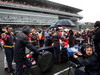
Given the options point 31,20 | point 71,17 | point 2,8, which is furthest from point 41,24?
point 71,17

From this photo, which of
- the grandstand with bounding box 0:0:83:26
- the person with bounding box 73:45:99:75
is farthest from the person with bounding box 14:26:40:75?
the grandstand with bounding box 0:0:83:26

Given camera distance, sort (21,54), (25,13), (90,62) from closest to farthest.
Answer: (90,62) → (21,54) → (25,13)

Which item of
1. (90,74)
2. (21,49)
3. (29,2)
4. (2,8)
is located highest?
(29,2)

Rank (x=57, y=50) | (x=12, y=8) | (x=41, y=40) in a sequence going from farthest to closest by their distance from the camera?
(x=12, y=8) < (x=41, y=40) < (x=57, y=50)

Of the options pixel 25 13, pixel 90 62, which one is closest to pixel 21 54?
pixel 90 62

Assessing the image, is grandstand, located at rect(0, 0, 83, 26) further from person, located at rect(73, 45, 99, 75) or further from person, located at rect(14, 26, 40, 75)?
person, located at rect(73, 45, 99, 75)

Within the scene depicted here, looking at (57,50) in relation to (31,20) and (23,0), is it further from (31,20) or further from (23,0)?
(23,0)

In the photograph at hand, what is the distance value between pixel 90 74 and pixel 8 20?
2826 centimetres

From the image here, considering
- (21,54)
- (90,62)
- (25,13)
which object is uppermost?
(25,13)

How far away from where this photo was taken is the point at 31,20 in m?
33.2

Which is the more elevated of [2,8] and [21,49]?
[2,8]

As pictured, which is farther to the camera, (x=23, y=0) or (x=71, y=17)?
(x=71, y=17)

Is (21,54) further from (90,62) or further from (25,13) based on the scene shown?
(25,13)

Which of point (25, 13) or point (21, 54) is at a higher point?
point (25, 13)
